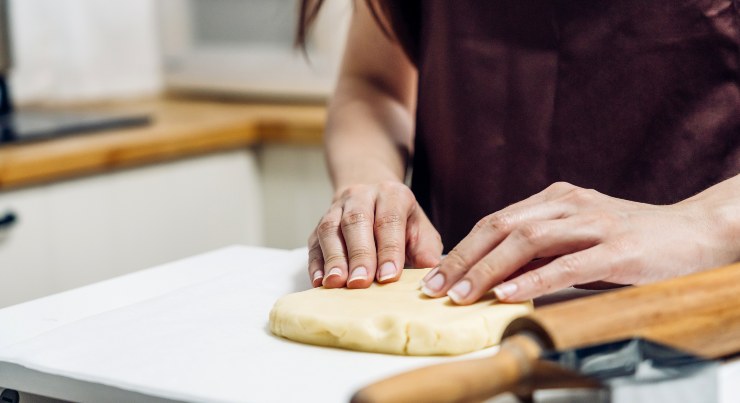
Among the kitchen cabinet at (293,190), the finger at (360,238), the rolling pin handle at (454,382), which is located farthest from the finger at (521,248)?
the kitchen cabinet at (293,190)

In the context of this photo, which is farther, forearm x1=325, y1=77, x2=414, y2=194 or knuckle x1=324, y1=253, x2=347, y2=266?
forearm x1=325, y1=77, x2=414, y2=194

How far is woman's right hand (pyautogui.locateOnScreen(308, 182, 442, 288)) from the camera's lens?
77 centimetres

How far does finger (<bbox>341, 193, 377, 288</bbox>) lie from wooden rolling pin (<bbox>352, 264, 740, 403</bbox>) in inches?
9.3

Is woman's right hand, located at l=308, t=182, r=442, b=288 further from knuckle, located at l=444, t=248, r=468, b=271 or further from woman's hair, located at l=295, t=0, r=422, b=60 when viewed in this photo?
woman's hair, located at l=295, t=0, r=422, b=60

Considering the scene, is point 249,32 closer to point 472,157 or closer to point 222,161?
point 222,161

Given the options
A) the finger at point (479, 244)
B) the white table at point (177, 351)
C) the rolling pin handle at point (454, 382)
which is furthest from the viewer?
the finger at point (479, 244)

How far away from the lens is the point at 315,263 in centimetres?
82

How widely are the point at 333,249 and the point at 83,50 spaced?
1.66 metres

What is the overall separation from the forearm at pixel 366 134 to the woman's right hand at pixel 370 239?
11 cm

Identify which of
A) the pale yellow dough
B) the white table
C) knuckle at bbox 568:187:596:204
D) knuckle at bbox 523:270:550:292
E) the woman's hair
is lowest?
the white table

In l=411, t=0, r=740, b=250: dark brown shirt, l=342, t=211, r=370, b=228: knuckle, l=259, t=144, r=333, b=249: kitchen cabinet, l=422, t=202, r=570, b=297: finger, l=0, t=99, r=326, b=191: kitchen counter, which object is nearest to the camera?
l=422, t=202, r=570, b=297: finger

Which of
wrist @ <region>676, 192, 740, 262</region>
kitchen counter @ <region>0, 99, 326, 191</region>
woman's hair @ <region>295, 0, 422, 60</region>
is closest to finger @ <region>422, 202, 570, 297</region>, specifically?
wrist @ <region>676, 192, 740, 262</region>

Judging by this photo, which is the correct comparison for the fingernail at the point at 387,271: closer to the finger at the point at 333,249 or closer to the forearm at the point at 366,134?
the finger at the point at 333,249

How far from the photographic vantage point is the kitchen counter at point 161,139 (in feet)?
5.21
